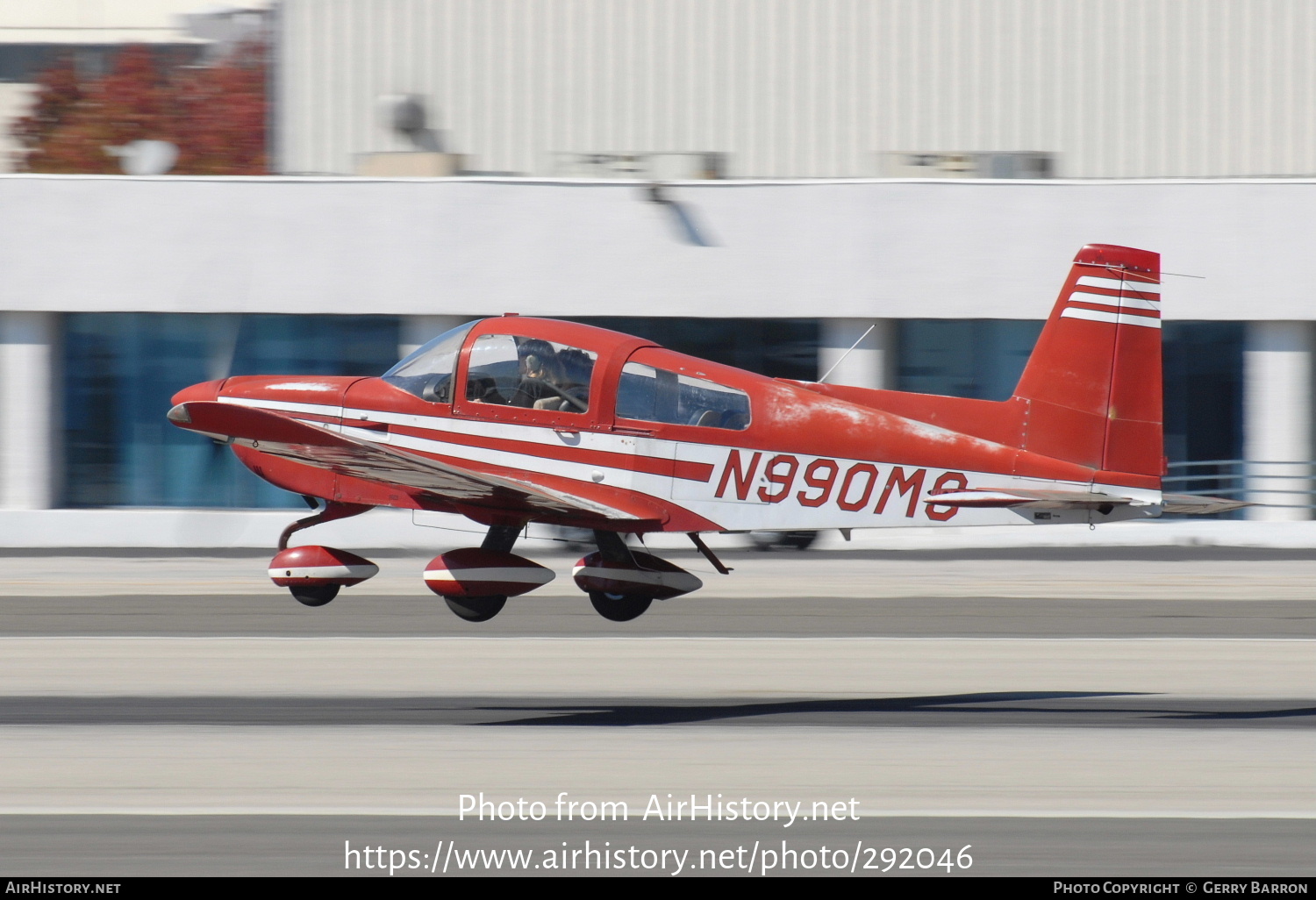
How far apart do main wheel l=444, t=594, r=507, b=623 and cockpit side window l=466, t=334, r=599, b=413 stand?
1502mm

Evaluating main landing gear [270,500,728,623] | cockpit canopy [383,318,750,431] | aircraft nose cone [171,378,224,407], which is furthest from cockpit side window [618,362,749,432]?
aircraft nose cone [171,378,224,407]

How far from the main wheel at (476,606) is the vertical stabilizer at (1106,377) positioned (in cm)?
414

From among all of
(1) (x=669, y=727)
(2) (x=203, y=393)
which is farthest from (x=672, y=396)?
(2) (x=203, y=393)

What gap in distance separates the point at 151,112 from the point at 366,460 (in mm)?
37676

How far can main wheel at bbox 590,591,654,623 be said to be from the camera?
11.7 meters

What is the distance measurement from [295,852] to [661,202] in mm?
16028

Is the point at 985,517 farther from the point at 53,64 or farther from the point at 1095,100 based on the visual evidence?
the point at 53,64

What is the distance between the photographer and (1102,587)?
1789 centimetres

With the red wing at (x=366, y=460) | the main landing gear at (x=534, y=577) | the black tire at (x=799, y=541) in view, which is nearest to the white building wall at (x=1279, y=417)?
the black tire at (x=799, y=541)

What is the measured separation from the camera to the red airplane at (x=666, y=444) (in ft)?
34.8

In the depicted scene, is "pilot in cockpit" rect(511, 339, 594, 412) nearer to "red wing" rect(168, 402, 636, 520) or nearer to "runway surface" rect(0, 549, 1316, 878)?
"red wing" rect(168, 402, 636, 520)

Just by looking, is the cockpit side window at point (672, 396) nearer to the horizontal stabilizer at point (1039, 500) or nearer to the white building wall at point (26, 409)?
the horizontal stabilizer at point (1039, 500)

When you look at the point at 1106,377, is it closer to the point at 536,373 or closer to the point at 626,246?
the point at 536,373

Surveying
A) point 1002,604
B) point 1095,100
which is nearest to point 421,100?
point 1095,100
